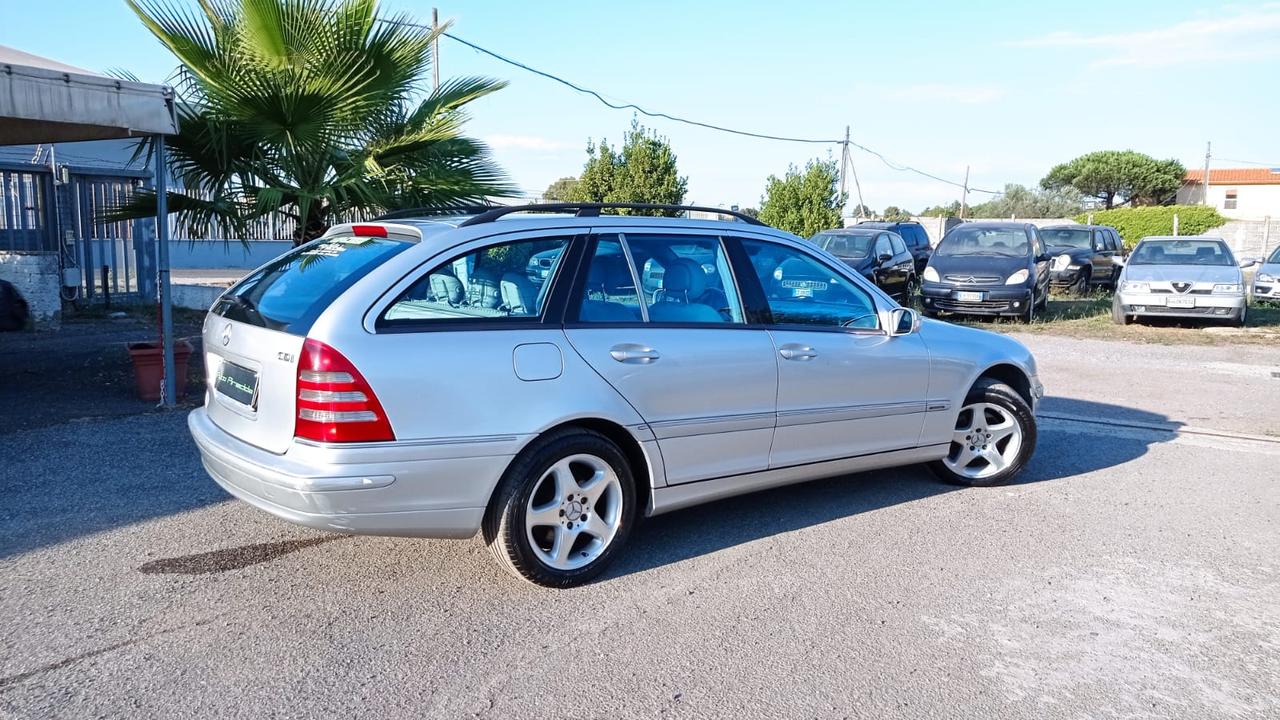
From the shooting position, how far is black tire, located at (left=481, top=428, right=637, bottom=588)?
158 inches

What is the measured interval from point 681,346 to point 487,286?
949 millimetres

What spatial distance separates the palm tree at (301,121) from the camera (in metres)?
8.20

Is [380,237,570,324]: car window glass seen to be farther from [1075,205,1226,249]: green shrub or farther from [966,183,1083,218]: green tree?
[966,183,1083,218]: green tree

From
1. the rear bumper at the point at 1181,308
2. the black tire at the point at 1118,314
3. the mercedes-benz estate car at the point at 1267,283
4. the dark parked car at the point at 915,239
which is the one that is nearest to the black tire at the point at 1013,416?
the rear bumper at the point at 1181,308

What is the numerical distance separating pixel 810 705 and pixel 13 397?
295 inches

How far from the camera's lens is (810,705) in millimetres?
3293

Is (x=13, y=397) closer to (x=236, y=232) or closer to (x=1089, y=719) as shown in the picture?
(x=236, y=232)

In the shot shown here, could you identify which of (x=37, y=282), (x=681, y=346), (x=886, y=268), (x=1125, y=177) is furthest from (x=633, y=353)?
(x=1125, y=177)

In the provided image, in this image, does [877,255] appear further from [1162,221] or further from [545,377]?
[1162,221]

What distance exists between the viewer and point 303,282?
13.9 feet

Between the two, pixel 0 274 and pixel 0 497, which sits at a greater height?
pixel 0 274

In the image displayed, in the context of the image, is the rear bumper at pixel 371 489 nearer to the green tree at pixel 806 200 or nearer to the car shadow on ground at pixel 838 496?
the car shadow on ground at pixel 838 496

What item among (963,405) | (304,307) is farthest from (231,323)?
(963,405)

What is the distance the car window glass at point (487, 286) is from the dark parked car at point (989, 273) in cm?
1254
